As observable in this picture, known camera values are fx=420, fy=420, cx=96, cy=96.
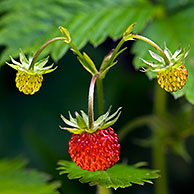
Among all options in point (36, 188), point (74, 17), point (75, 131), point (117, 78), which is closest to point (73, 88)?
point (117, 78)

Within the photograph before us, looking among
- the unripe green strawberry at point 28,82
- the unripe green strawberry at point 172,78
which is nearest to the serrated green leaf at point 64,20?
the unripe green strawberry at point 28,82

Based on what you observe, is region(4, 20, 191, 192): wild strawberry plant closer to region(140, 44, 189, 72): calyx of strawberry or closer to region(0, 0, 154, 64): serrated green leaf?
region(140, 44, 189, 72): calyx of strawberry

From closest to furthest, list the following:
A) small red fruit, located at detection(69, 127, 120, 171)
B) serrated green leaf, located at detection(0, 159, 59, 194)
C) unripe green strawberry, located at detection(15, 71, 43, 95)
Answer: small red fruit, located at detection(69, 127, 120, 171)
unripe green strawberry, located at detection(15, 71, 43, 95)
serrated green leaf, located at detection(0, 159, 59, 194)

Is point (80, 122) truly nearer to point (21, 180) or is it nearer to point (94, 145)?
point (94, 145)

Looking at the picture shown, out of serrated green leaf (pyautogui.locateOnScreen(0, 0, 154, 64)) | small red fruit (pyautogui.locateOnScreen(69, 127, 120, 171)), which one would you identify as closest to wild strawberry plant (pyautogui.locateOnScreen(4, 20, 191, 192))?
small red fruit (pyautogui.locateOnScreen(69, 127, 120, 171))

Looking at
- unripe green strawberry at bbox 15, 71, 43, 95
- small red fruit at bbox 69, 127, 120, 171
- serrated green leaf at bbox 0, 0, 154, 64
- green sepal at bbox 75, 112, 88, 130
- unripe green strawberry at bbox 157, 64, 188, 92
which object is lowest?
small red fruit at bbox 69, 127, 120, 171

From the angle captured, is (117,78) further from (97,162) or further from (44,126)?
(97,162)

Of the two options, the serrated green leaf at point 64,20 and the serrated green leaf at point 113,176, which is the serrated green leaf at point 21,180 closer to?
the serrated green leaf at point 113,176
